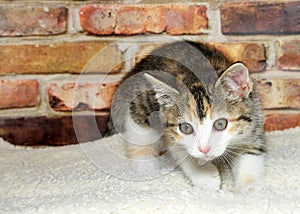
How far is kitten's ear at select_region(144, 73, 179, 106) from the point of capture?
44.4 inches

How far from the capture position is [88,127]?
1556 mm

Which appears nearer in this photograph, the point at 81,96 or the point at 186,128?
the point at 186,128

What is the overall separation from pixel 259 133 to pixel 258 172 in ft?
0.38

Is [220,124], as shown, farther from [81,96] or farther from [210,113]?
[81,96]

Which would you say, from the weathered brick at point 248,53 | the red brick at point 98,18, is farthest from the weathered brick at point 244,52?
the red brick at point 98,18

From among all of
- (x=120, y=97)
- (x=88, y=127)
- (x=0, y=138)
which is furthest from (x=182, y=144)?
(x=0, y=138)

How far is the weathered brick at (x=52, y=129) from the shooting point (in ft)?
5.01

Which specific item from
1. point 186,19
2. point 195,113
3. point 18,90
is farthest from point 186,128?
point 18,90

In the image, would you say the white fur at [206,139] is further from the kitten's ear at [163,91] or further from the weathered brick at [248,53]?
the weathered brick at [248,53]

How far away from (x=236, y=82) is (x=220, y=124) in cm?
10

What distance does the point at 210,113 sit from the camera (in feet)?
3.65

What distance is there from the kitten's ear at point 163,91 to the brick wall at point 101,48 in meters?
0.36

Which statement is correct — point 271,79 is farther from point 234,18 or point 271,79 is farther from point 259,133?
point 259,133

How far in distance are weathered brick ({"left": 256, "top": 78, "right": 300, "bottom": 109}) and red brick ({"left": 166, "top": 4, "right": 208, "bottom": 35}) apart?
0.26 meters
